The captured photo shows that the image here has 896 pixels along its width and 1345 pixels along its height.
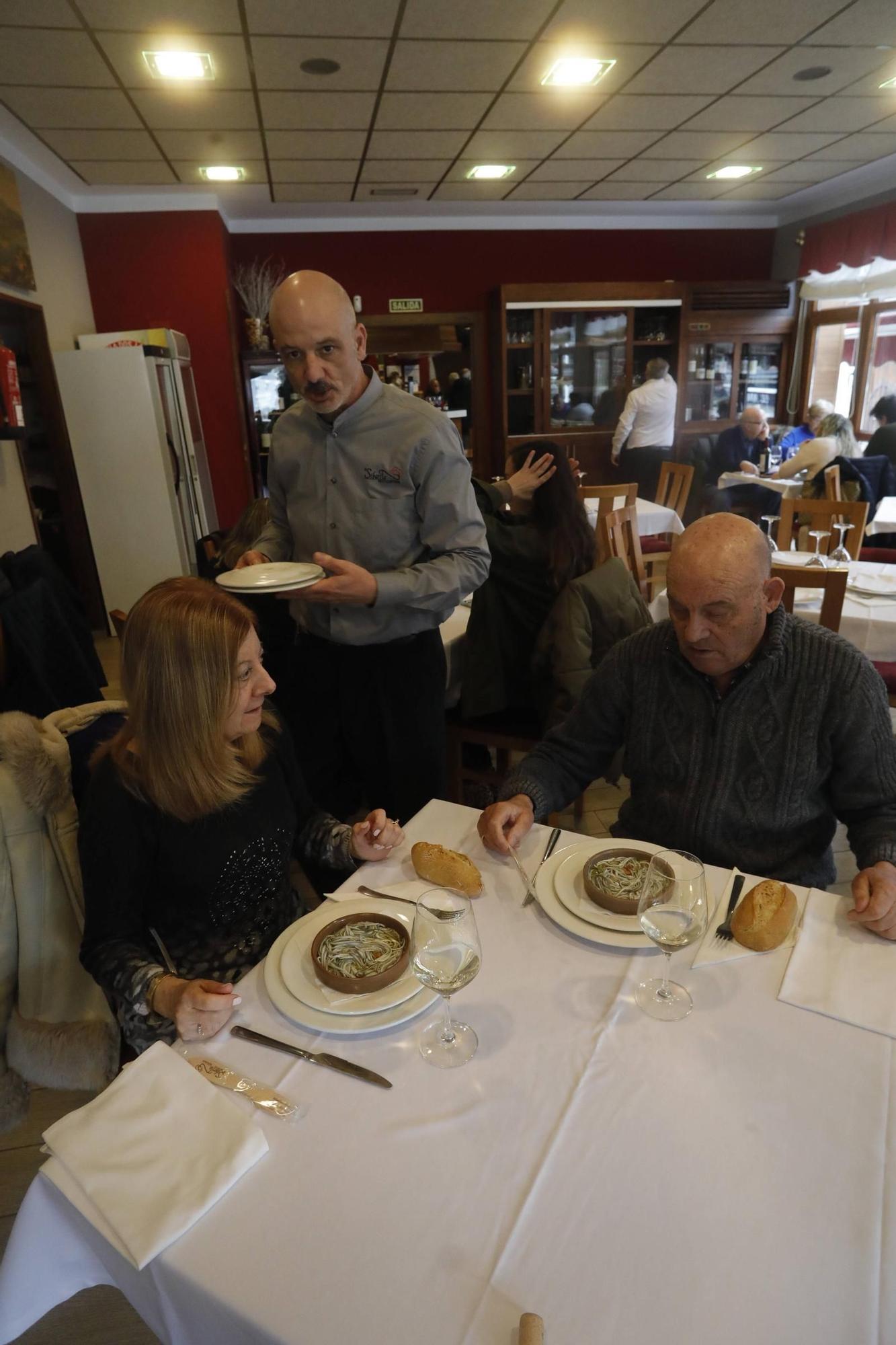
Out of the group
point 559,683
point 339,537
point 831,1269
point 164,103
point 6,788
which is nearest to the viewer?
→ point 831,1269

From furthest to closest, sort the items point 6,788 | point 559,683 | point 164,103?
1. point 164,103
2. point 559,683
3. point 6,788

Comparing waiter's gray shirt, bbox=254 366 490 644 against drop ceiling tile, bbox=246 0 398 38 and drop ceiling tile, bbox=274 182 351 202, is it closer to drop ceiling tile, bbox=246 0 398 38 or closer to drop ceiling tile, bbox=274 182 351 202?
drop ceiling tile, bbox=246 0 398 38

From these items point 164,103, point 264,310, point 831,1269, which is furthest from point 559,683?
point 264,310

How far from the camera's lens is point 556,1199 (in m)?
0.68

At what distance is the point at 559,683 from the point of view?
214cm

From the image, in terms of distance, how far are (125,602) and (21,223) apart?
7.40ft

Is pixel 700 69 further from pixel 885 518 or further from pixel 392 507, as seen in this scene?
pixel 392 507

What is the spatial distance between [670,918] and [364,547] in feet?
3.91

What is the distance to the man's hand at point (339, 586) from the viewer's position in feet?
5.21

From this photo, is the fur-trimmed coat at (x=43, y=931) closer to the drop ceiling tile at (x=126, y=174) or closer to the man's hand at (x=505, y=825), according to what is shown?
the man's hand at (x=505, y=825)

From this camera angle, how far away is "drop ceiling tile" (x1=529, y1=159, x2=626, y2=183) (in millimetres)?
4895

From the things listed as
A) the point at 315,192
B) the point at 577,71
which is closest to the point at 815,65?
the point at 577,71

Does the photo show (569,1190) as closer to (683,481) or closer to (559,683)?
(559,683)

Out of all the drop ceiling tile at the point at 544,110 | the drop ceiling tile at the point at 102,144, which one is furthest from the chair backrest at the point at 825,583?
the drop ceiling tile at the point at 102,144
